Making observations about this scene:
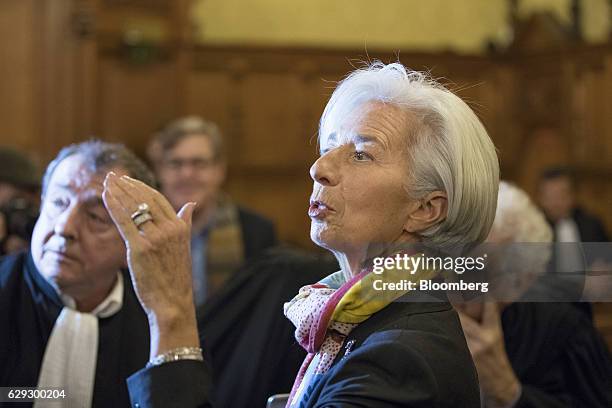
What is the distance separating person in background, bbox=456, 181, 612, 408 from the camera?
7.77 feet

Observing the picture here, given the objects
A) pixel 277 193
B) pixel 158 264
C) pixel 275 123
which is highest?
pixel 275 123

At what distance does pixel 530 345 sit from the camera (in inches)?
101

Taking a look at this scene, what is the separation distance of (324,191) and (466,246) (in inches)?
11.8

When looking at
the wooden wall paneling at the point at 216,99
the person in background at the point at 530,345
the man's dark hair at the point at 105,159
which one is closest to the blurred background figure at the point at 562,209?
the wooden wall paneling at the point at 216,99

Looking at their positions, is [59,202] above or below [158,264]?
above

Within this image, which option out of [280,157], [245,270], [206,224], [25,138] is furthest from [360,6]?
[245,270]

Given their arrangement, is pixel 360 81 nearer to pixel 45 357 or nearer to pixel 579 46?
pixel 45 357

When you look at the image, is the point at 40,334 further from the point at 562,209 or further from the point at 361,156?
the point at 562,209

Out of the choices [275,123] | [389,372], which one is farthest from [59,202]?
[275,123]

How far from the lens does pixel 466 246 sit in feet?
5.79

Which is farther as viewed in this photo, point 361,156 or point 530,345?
point 530,345

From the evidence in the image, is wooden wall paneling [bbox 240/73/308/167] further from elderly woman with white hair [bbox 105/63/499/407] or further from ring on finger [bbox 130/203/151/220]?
ring on finger [bbox 130/203/151/220]

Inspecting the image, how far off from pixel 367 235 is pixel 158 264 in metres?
0.37

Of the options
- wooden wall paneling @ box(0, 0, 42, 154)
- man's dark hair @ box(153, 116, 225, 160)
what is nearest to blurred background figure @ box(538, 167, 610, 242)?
man's dark hair @ box(153, 116, 225, 160)
